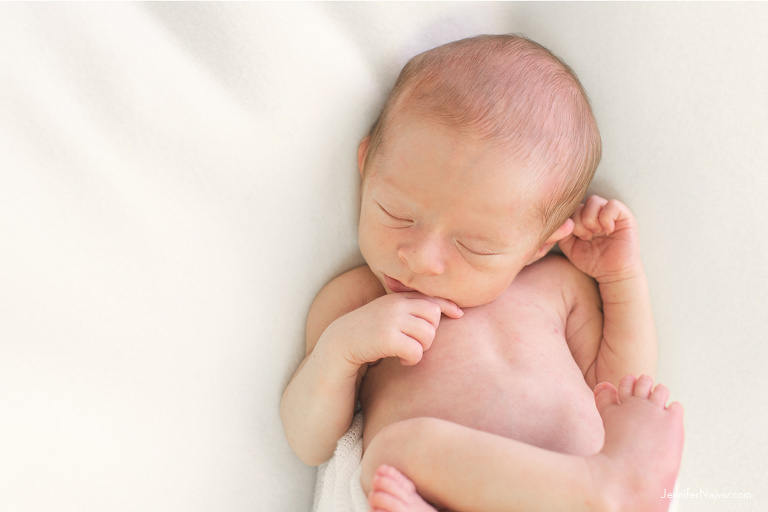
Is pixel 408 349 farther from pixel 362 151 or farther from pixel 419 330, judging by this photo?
pixel 362 151

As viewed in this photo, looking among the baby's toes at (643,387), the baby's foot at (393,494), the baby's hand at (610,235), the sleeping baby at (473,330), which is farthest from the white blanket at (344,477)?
the baby's hand at (610,235)

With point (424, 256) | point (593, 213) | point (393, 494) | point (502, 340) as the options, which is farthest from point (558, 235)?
point (393, 494)

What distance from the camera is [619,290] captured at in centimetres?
131

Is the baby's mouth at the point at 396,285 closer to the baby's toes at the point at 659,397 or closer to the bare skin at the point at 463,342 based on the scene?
the bare skin at the point at 463,342

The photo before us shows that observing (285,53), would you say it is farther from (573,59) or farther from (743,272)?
(743,272)

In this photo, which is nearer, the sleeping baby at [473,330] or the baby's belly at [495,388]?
the sleeping baby at [473,330]

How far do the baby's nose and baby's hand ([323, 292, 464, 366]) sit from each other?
8cm

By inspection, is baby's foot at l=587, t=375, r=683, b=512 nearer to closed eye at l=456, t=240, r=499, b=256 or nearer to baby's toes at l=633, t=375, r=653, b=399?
baby's toes at l=633, t=375, r=653, b=399

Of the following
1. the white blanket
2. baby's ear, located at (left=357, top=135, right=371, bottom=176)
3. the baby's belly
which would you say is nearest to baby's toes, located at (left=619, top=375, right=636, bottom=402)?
the baby's belly

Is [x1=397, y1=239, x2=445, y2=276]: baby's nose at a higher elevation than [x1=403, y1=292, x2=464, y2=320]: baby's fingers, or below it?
higher

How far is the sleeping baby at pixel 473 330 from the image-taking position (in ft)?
2.94

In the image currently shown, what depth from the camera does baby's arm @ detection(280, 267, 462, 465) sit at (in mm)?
1069

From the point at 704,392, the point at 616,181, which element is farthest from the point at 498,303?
the point at 704,392

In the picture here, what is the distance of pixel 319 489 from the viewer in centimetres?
129
